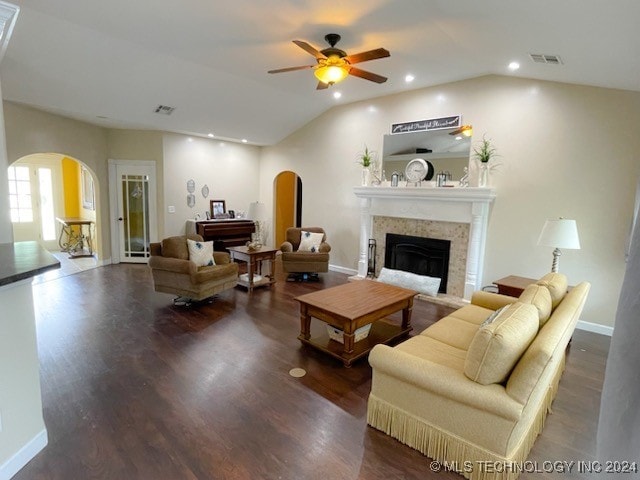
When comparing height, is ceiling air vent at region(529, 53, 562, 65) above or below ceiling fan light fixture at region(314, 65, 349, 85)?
above

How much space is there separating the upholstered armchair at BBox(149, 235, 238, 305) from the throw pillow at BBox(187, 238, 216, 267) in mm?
54

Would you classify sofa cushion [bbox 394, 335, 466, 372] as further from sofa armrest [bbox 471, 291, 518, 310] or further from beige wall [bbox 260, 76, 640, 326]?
beige wall [bbox 260, 76, 640, 326]

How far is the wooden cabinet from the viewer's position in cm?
718

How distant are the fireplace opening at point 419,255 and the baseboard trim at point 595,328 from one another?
177cm

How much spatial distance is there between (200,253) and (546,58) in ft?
15.5

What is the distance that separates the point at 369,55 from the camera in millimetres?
3084

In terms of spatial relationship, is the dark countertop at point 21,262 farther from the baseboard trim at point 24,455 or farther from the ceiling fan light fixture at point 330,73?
the ceiling fan light fixture at point 330,73

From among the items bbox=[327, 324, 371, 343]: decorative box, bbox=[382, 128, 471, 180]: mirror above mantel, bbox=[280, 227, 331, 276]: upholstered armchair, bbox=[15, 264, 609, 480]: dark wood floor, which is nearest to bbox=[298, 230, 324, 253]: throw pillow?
bbox=[280, 227, 331, 276]: upholstered armchair

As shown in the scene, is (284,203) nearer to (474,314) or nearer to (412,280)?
(412,280)

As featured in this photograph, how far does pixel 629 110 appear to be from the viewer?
384 cm

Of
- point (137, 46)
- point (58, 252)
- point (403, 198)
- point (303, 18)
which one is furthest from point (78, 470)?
point (58, 252)

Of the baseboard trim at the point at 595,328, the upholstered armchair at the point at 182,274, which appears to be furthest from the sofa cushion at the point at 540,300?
the upholstered armchair at the point at 182,274

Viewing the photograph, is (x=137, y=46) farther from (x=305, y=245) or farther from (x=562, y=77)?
(x=562, y=77)

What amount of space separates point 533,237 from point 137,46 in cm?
561
